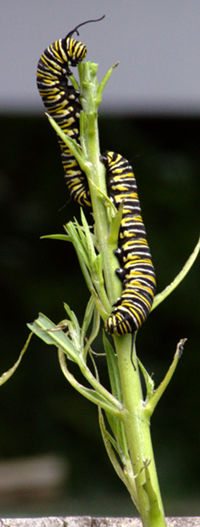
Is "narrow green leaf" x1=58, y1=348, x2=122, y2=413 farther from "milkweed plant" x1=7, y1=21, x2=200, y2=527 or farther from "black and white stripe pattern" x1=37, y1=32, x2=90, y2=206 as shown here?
"black and white stripe pattern" x1=37, y1=32, x2=90, y2=206

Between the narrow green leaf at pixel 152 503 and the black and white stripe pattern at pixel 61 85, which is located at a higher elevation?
the black and white stripe pattern at pixel 61 85

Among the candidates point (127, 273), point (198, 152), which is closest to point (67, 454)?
point (198, 152)

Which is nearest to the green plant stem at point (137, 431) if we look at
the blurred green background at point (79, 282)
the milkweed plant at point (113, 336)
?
the milkweed plant at point (113, 336)

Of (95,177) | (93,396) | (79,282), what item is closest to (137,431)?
(93,396)

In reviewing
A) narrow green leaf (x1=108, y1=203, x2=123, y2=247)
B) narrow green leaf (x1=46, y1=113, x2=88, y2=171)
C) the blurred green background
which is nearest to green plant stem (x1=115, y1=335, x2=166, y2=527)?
narrow green leaf (x1=108, y1=203, x2=123, y2=247)

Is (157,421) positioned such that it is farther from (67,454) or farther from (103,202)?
(103,202)

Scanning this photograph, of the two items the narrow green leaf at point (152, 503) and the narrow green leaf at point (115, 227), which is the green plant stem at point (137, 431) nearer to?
the narrow green leaf at point (152, 503)
